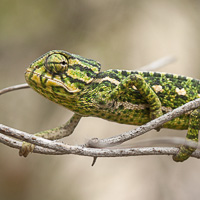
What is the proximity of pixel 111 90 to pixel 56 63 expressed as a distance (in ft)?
1.36

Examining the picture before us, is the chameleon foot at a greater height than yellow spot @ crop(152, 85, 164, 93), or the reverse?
yellow spot @ crop(152, 85, 164, 93)

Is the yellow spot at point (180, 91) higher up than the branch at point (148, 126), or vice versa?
the yellow spot at point (180, 91)

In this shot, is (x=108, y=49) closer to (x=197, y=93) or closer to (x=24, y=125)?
(x=24, y=125)

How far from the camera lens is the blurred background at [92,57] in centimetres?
471

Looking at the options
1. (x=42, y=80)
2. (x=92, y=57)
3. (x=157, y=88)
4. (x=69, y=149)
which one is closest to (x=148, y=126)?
(x=69, y=149)

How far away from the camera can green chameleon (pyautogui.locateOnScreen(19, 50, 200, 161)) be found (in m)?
2.17

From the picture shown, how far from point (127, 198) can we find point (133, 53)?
2143 millimetres

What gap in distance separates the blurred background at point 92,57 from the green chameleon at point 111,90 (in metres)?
2.16

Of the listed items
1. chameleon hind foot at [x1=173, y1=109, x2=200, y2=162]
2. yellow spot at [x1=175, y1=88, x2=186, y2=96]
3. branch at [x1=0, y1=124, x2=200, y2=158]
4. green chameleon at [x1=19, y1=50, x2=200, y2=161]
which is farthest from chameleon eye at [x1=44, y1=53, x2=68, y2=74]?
chameleon hind foot at [x1=173, y1=109, x2=200, y2=162]

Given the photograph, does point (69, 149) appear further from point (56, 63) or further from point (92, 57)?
point (92, 57)

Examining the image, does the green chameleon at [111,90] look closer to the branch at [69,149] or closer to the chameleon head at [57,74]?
the chameleon head at [57,74]

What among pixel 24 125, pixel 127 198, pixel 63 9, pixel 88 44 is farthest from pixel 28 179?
pixel 63 9

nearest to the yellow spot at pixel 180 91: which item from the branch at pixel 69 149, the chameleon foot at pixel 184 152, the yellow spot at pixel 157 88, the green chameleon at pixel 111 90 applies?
the green chameleon at pixel 111 90

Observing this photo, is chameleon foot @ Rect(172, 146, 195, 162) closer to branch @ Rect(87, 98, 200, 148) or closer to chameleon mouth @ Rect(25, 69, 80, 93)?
branch @ Rect(87, 98, 200, 148)
